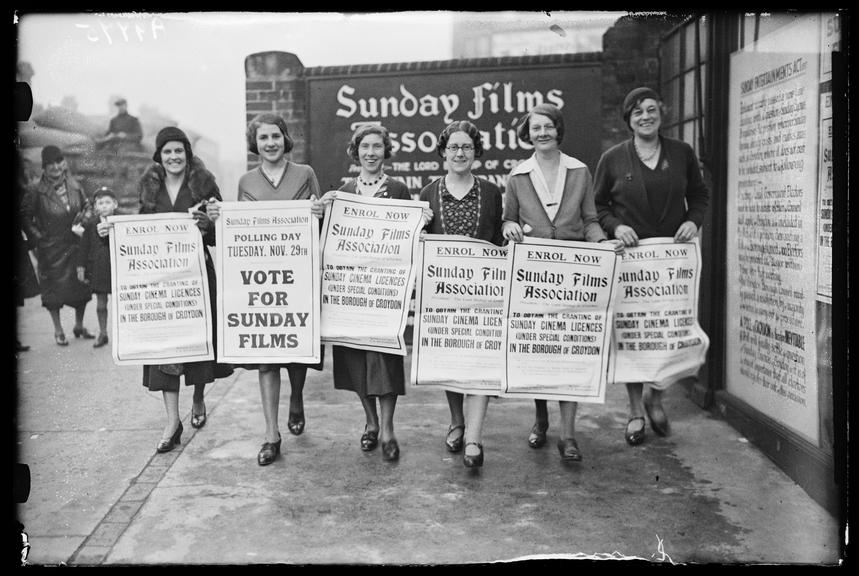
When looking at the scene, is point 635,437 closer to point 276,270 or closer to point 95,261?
point 276,270

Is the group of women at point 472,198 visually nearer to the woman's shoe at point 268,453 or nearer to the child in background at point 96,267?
the woman's shoe at point 268,453

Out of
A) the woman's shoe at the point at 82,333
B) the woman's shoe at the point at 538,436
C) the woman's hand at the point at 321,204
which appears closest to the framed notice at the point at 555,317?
the woman's shoe at the point at 538,436

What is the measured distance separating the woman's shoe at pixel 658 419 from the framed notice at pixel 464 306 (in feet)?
3.92

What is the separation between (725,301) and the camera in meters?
5.50

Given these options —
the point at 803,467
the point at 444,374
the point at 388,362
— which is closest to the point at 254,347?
the point at 388,362

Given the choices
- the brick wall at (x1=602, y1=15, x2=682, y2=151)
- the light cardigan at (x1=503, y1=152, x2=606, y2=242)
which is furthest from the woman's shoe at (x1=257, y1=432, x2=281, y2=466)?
the brick wall at (x1=602, y1=15, x2=682, y2=151)

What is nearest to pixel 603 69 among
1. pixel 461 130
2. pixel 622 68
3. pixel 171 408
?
pixel 622 68

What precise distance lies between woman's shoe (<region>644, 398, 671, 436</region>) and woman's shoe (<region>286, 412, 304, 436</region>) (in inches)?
85.4

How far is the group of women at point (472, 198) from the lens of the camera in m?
4.69

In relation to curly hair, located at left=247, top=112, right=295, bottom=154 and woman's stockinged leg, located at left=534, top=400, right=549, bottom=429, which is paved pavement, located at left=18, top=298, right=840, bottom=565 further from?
curly hair, located at left=247, top=112, right=295, bottom=154

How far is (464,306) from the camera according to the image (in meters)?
4.61

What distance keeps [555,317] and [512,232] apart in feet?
1.69

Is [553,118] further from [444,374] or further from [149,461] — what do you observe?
[149,461]

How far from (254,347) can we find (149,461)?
916mm
